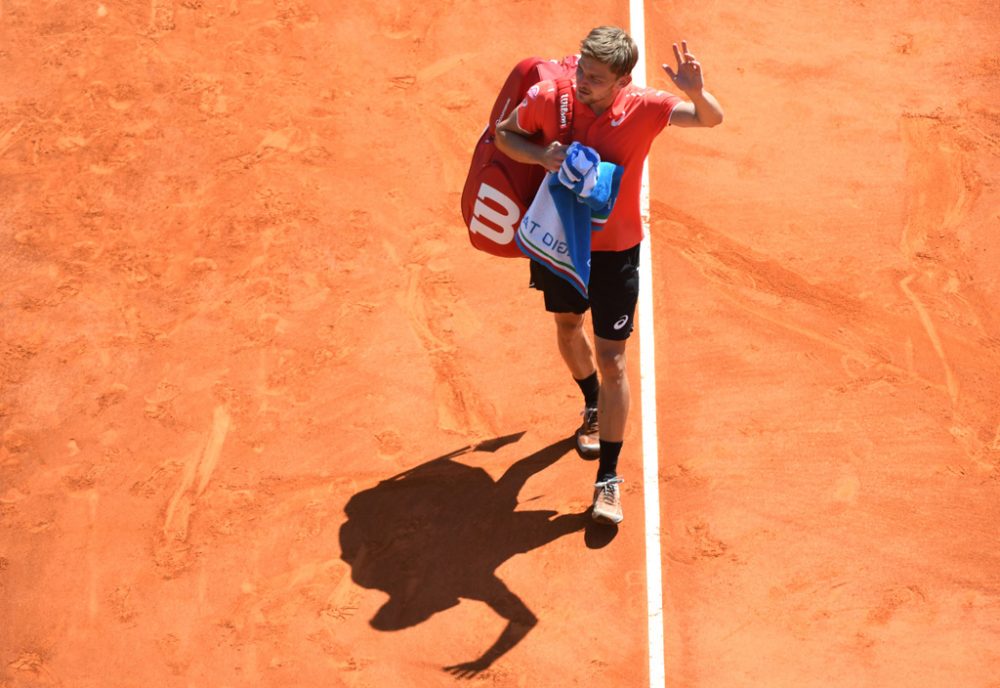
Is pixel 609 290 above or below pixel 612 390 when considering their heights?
above

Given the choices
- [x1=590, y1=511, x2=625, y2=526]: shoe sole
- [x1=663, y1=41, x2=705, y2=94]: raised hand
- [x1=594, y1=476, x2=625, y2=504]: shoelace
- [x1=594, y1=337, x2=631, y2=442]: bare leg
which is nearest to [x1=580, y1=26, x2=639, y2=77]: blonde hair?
[x1=663, y1=41, x2=705, y2=94]: raised hand

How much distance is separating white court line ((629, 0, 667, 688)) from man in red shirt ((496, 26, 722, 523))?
564 mm

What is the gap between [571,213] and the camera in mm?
5715

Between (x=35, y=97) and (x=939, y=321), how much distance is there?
22.9 feet

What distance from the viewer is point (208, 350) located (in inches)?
306

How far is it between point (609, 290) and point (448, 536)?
179 centimetres

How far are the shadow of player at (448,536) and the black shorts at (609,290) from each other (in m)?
1.28

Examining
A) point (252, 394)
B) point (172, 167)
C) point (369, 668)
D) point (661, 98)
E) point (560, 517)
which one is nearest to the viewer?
point (661, 98)

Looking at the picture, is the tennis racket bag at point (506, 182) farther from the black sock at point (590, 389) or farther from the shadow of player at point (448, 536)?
the shadow of player at point (448, 536)

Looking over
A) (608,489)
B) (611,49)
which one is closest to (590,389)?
(608,489)

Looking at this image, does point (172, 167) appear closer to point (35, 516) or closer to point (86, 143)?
point (86, 143)

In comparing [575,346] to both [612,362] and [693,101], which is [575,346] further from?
[693,101]

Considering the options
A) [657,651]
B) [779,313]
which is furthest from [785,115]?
[657,651]

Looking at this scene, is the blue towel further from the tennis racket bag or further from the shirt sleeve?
the shirt sleeve
